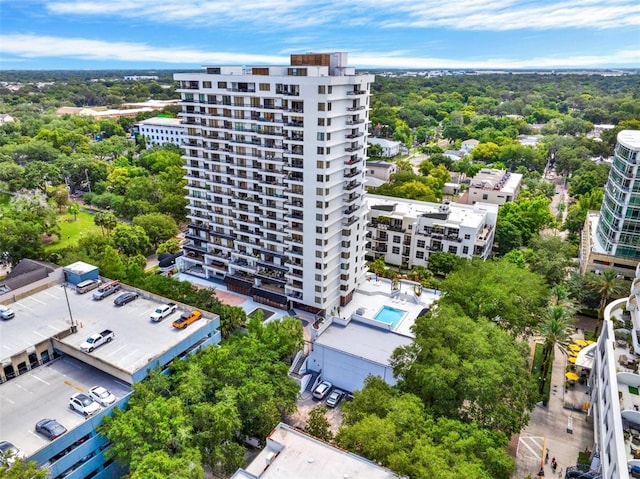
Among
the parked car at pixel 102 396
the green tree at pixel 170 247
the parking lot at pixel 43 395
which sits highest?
the parked car at pixel 102 396

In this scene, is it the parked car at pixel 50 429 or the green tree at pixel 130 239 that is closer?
the parked car at pixel 50 429

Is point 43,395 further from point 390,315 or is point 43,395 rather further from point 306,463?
point 390,315

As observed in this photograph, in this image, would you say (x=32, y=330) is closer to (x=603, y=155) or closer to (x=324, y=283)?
(x=324, y=283)

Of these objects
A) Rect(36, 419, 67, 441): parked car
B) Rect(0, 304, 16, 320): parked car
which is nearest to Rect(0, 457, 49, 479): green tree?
Rect(36, 419, 67, 441): parked car

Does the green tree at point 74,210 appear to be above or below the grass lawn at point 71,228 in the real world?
above

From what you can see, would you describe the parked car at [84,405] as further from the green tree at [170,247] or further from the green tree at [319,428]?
the green tree at [170,247]

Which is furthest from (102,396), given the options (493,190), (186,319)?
(493,190)

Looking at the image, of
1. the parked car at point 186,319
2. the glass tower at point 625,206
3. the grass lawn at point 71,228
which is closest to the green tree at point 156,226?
the grass lawn at point 71,228
